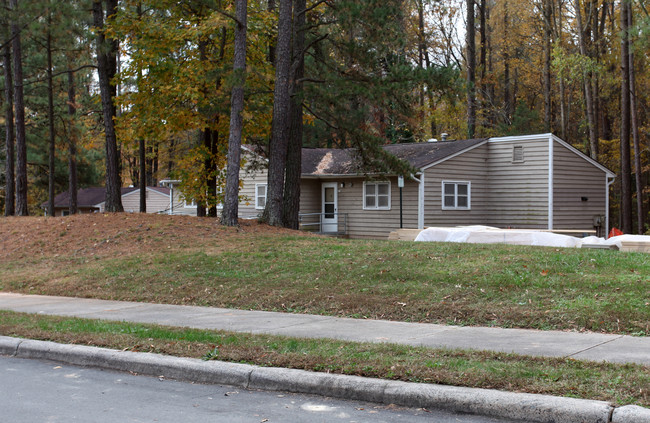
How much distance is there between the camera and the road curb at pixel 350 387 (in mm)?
4992

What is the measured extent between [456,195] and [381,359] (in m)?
22.5

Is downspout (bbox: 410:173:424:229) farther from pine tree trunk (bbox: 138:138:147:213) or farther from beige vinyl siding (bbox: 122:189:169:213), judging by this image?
beige vinyl siding (bbox: 122:189:169:213)

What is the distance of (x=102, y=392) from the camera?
6.43 m

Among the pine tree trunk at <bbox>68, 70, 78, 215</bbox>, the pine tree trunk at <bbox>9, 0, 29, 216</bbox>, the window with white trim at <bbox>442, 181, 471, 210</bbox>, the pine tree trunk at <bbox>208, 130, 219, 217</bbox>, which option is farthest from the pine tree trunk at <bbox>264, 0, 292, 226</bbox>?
the pine tree trunk at <bbox>68, 70, 78, 215</bbox>

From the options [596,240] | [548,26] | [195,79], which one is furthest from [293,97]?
[548,26]

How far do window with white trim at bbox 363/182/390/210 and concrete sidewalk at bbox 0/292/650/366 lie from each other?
18.2 meters

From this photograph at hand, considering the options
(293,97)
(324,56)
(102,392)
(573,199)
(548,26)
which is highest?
(548,26)

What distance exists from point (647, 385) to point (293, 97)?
15.9 metres

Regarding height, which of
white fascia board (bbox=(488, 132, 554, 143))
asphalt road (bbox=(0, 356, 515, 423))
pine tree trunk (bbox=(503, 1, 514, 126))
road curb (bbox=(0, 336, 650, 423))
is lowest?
asphalt road (bbox=(0, 356, 515, 423))

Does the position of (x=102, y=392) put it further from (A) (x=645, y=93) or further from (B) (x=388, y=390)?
(A) (x=645, y=93)

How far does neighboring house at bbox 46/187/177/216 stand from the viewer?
4800 centimetres

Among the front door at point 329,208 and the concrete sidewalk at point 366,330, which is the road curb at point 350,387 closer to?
the concrete sidewalk at point 366,330

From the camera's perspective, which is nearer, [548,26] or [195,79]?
[195,79]

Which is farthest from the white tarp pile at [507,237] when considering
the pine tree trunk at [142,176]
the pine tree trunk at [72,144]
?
the pine tree trunk at [72,144]
